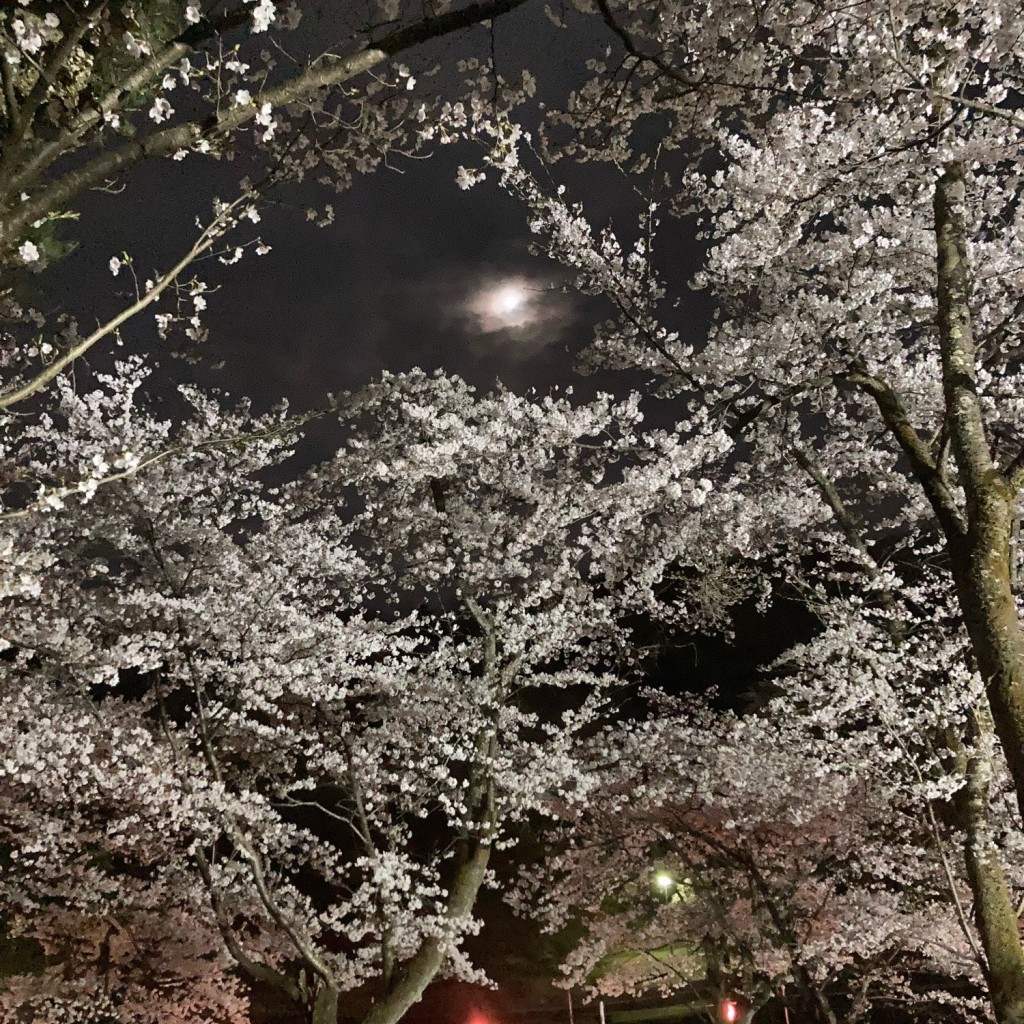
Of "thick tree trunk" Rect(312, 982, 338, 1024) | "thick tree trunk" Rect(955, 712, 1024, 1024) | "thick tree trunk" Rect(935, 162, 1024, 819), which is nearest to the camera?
"thick tree trunk" Rect(935, 162, 1024, 819)

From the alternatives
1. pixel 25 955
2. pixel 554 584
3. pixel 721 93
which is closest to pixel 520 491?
pixel 554 584

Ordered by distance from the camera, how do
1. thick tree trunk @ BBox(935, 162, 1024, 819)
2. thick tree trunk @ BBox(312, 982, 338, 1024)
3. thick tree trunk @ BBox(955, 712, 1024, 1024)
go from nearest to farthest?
thick tree trunk @ BBox(935, 162, 1024, 819) < thick tree trunk @ BBox(955, 712, 1024, 1024) < thick tree trunk @ BBox(312, 982, 338, 1024)

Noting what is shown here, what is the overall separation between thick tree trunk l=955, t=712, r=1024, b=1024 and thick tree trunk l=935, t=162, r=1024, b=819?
3554 mm

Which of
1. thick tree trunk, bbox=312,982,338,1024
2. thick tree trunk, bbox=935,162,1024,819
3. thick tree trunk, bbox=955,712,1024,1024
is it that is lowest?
thick tree trunk, bbox=312,982,338,1024

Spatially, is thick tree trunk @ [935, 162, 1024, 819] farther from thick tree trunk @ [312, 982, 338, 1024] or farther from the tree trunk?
thick tree trunk @ [312, 982, 338, 1024]

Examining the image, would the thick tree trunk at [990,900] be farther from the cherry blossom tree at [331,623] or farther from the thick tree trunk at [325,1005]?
the thick tree trunk at [325,1005]

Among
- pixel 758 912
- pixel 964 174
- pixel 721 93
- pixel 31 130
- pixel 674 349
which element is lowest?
pixel 758 912

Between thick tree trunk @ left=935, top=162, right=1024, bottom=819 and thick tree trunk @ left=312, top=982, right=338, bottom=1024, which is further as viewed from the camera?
thick tree trunk @ left=312, top=982, right=338, bottom=1024

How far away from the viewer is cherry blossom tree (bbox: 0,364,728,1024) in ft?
28.2

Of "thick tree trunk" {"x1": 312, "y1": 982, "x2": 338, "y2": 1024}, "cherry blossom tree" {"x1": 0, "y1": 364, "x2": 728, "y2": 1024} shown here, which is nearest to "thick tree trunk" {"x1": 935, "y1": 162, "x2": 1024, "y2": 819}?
"cherry blossom tree" {"x1": 0, "y1": 364, "x2": 728, "y2": 1024}

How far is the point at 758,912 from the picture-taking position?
13.1 meters

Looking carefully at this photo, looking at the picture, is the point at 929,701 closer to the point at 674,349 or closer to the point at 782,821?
the point at 674,349

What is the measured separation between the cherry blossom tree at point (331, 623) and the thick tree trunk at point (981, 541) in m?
2.67

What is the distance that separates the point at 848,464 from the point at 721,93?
6.54m
